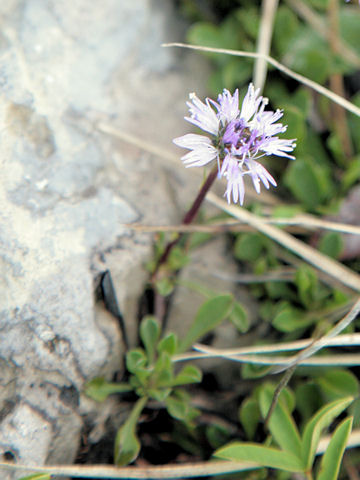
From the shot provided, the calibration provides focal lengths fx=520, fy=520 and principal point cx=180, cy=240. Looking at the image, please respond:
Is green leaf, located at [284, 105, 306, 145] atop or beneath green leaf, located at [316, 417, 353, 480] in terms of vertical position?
atop

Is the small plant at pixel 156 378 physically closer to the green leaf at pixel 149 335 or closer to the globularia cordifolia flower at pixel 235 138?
the green leaf at pixel 149 335

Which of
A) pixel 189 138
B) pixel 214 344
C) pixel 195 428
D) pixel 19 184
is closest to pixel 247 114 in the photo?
pixel 189 138

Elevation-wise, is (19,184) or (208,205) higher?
(208,205)

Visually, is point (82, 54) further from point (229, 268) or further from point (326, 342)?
point (326, 342)

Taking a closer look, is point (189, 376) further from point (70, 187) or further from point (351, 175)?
point (351, 175)

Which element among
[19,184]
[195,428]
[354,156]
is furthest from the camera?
[354,156]

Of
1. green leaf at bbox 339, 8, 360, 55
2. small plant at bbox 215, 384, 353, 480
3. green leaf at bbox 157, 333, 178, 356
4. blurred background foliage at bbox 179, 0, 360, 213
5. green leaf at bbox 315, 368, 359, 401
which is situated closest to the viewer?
small plant at bbox 215, 384, 353, 480

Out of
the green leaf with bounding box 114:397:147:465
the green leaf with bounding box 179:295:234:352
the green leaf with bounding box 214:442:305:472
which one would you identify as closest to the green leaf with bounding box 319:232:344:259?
the green leaf with bounding box 179:295:234:352

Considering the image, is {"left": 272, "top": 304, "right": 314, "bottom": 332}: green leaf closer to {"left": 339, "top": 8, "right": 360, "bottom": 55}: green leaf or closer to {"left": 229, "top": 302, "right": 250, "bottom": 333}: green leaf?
{"left": 229, "top": 302, "right": 250, "bottom": 333}: green leaf
